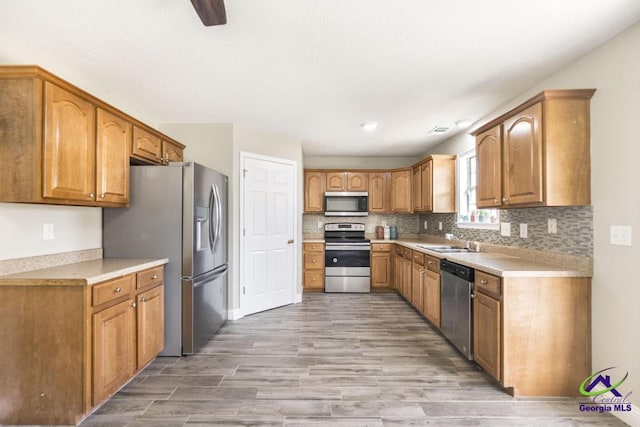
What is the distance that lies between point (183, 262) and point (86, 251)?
752mm

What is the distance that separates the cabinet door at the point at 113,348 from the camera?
5.89 ft

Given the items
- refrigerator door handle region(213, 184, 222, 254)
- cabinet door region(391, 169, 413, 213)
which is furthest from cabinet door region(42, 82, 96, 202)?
cabinet door region(391, 169, 413, 213)

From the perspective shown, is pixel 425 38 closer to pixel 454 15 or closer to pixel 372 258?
pixel 454 15

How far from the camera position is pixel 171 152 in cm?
327

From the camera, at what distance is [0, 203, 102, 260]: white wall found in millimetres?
1888

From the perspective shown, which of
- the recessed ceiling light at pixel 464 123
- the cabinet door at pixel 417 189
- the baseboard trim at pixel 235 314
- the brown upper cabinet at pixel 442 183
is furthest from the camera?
the cabinet door at pixel 417 189

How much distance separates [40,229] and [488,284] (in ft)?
10.8

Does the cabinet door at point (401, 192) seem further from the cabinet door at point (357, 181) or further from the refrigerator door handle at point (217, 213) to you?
the refrigerator door handle at point (217, 213)

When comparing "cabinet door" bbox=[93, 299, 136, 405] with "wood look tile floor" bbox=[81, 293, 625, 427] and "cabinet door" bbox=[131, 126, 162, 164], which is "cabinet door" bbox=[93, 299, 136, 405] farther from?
"cabinet door" bbox=[131, 126, 162, 164]

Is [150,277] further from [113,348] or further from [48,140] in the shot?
[48,140]

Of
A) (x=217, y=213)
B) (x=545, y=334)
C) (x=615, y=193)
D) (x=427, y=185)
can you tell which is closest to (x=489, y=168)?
(x=615, y=193)

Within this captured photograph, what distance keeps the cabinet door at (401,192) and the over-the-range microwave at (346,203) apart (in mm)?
493

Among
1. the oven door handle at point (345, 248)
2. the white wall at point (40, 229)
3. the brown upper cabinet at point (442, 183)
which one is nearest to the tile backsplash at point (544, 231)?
the brown upper cabinet at point (442, 183)

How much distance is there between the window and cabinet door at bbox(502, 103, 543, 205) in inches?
48.4
